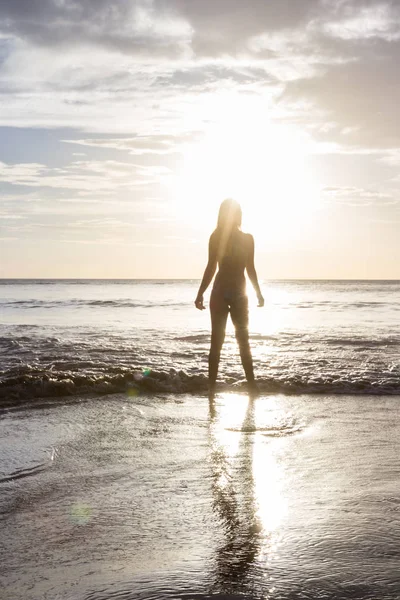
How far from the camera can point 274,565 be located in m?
2.44

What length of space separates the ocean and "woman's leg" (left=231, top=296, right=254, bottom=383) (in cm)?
33

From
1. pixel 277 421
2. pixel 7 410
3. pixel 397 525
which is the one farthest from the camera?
pixel 7 410

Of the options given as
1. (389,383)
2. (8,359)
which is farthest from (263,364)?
(8,359)

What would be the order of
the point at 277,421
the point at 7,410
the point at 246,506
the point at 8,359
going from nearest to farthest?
the point at 246,506 < the point at 277,421 < the point at 7,410 < the point at 8,359

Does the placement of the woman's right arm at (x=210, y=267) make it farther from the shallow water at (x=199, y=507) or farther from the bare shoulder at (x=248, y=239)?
the shallow water at (x=199, y=507)

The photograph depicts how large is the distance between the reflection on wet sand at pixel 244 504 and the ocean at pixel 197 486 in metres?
0.01

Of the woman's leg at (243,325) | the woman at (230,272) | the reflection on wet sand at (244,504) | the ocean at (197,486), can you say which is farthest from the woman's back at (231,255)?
the reflection on wet sand at (244,504)

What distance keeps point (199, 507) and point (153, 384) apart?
179 inches

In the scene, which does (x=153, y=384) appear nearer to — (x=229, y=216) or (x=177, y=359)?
(x=229, y=216)

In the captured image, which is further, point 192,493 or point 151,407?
point 151,407

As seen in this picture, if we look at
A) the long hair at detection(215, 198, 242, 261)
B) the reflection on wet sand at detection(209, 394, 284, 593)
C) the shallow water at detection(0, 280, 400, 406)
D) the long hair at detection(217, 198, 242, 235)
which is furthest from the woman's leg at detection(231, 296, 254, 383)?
the reflection on wet sand at detection(209, 394, 284, 593)

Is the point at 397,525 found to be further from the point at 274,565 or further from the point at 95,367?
the point at 95,367

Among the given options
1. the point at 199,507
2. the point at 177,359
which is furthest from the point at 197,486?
the point at 177,359

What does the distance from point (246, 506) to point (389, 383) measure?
5.02 m
